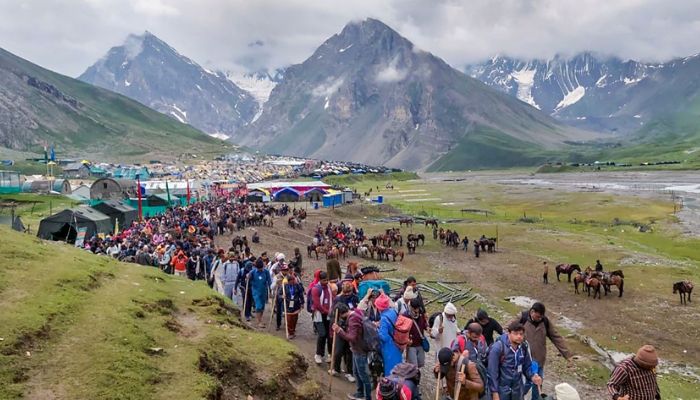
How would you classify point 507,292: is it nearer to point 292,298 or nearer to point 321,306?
point 292,298

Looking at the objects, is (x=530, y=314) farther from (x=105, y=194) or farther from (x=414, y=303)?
(x=105, y=194)

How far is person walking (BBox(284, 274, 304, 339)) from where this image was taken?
16.0 m

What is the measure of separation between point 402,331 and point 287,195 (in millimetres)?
89517

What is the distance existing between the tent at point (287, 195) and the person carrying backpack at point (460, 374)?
9042cm

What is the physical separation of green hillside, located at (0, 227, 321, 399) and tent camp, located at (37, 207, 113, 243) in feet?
73.8

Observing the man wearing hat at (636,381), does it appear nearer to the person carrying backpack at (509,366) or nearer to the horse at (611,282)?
the person carrying backpack at (509,366)

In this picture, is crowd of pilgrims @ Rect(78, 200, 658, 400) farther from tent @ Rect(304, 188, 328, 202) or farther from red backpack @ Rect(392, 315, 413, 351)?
tent @ Rect(304, 188, 328, 202)

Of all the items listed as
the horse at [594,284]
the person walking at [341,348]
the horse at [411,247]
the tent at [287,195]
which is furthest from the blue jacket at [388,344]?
the tent at [287,195]

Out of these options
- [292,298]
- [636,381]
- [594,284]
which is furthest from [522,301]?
[636,381]

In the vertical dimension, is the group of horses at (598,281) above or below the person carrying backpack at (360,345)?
below

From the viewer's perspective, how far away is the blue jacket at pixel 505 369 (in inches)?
363

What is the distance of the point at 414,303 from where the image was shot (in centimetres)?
1189

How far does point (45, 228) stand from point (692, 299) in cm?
4117

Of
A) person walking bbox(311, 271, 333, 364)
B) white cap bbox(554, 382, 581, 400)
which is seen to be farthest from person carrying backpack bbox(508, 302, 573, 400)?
person walking bbox(311, 271, 333, 364)
